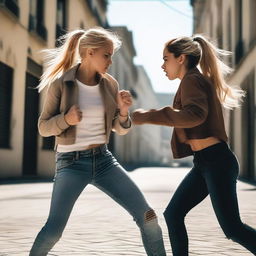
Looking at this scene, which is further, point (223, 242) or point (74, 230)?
point (74, 230)

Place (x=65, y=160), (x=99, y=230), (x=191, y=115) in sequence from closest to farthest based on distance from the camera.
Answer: (x=191, y=115)
(x=65, y=160)
(x=99, y=230)

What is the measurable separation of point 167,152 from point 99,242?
328ft

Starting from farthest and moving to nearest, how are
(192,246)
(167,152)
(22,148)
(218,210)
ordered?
(167,152)
(22,148)
(192,246)
(218,210)

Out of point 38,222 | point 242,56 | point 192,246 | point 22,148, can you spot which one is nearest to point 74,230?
point 38,222

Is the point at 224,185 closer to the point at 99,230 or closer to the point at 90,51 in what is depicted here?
the point at 90,51

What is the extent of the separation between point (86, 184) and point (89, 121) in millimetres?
364

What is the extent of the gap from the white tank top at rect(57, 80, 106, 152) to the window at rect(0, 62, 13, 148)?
12.0 metres

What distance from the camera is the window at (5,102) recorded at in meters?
14.9

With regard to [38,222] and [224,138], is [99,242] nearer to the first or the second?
[38,222]

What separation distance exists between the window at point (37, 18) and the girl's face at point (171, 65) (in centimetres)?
1436

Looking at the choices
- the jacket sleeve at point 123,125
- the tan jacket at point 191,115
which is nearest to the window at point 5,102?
the jacket sleeve at point 123,125

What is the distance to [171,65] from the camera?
128 inches

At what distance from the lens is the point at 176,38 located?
3.25 metres

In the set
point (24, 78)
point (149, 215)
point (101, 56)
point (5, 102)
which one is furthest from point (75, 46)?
point (24, 78)
